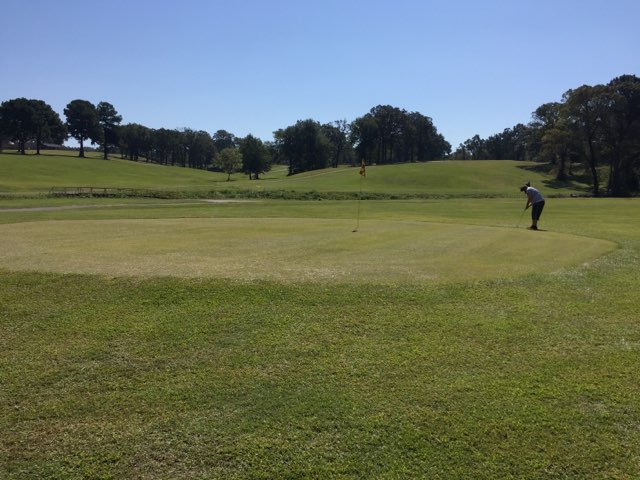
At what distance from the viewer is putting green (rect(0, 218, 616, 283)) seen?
1109cm

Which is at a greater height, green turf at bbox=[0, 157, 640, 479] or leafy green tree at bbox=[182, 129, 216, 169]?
leafy green tree at bbox=[182, 129, 216, 169]

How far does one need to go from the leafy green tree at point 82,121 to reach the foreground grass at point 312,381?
141 metres

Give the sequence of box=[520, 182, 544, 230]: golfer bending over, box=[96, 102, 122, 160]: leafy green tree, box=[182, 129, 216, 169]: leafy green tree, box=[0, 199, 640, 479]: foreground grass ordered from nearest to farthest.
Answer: box=[0, 199, 640, 479]: foreground grass → box=[520, 182, 544, 230]: golfer bending over → box=[96, 102, 122, 160]: leafy green tree → box=[182, 129, 216, 169]: leafy green tree

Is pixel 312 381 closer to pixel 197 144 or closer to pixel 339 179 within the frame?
pixel 339 179

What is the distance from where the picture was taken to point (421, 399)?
5.87 meters

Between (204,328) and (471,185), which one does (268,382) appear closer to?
(204,328)

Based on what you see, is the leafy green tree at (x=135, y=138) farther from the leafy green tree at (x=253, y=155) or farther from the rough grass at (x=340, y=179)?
the leafy green tree at (x=253, y=155)

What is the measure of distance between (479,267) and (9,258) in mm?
11427

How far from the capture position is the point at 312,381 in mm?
6332

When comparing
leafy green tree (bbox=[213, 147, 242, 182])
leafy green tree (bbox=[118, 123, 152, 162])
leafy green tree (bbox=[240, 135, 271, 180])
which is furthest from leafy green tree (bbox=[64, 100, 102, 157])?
leafy green tree (bbox=[240, 135, 271, 180])

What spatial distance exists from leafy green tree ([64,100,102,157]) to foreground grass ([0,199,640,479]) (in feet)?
464

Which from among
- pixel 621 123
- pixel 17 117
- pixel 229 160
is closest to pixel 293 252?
pixel 621 123

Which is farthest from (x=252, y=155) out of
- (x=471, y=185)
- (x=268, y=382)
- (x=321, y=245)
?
(x=268, y=382)

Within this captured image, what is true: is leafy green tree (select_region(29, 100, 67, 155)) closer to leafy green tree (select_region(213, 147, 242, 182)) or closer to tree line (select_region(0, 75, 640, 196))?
tree line (select_region(0, 75, 640, 196))
